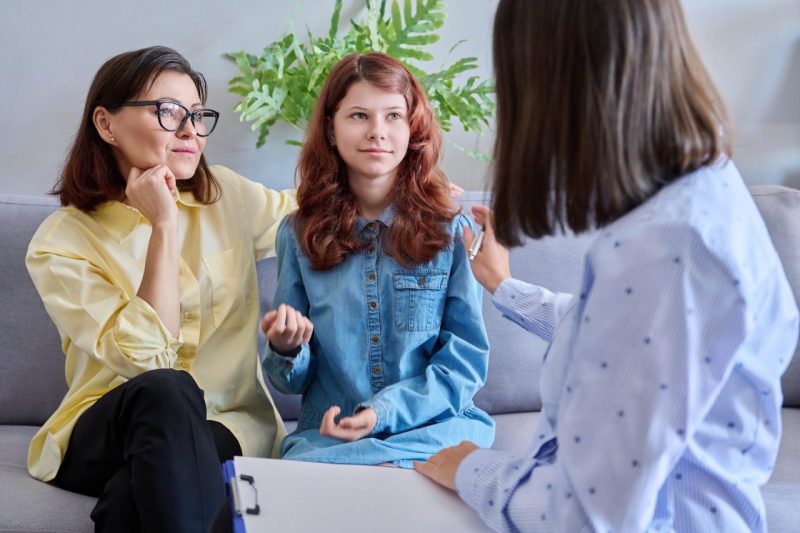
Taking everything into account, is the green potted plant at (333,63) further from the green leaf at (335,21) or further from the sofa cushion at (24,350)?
the sofa cushion at (24,350)

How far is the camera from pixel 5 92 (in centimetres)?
235

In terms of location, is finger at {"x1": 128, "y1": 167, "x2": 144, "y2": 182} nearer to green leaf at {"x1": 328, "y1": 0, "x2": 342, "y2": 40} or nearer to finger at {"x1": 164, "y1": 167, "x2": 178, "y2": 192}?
finger at {"x1": 164, "y1": 167, "x2": 178, "y2": 192}

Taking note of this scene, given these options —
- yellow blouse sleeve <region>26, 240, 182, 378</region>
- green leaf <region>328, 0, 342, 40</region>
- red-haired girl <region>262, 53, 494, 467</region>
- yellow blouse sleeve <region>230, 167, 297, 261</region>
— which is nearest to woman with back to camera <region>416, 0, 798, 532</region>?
red-haired girl <region>262, 53, 494, 467</region>

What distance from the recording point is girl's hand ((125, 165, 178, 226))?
1.62 m

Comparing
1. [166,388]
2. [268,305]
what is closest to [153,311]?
[166,388]

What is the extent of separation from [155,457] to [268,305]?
68 centimetres

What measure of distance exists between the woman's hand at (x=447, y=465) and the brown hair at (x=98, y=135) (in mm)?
967

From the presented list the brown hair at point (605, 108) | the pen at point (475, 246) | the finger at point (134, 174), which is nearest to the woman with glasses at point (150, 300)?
the finger at point (134, 174)

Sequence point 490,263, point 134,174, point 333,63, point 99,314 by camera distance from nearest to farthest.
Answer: point 490,263, point 99,314, point 134,174, point 333,63

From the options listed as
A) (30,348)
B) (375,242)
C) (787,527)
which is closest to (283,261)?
(375,242)

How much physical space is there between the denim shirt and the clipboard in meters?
0.55

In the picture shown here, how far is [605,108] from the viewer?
822 millimetres

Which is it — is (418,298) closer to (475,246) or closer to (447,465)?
(475,246)

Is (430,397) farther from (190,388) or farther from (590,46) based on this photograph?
(590,46)
